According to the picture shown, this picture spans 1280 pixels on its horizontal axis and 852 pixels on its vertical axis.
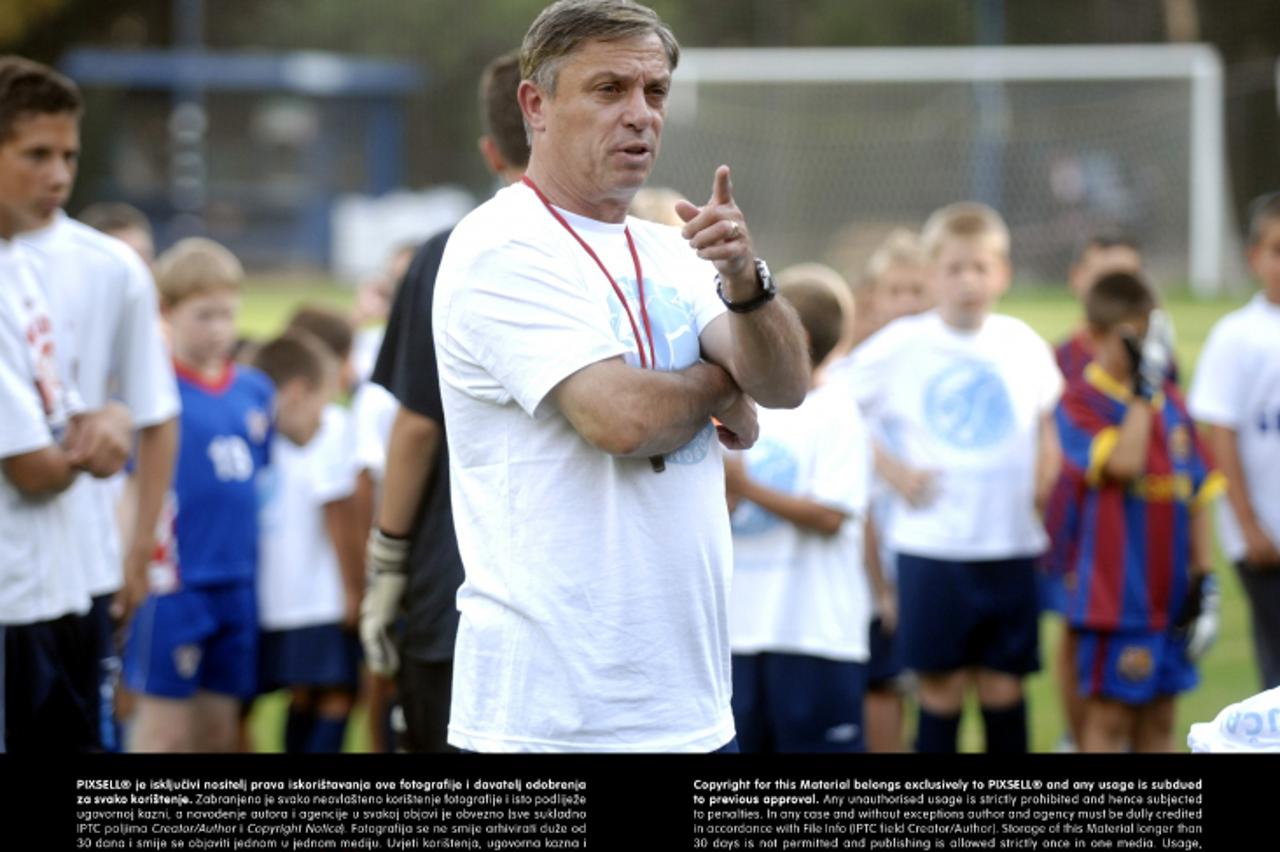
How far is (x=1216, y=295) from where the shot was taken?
2489cm

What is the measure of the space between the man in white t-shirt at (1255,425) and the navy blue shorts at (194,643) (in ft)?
11.5

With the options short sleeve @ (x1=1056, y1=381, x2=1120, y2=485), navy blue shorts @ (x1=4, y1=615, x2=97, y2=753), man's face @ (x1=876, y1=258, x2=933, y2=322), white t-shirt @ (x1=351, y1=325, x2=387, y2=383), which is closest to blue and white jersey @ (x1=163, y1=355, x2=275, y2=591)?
navy blue shorts @ (x1=4, y1=615, x2=97, y2=753)

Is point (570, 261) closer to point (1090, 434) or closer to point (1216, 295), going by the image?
point (1090, 434)

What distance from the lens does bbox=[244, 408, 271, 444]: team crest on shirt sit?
6098 millimetres

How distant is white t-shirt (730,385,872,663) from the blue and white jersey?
184 centimetres

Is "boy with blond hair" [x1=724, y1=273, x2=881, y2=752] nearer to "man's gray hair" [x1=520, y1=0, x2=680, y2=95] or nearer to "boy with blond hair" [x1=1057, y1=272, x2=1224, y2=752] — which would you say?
"boy with blond hair" [x1=1057, y1=272, x2=1224, y2=752]

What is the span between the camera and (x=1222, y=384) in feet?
20.7

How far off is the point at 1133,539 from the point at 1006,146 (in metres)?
21.6

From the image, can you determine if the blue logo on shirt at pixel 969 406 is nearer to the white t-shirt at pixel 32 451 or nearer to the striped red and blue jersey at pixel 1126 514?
the striped red and blue jersey at pixel 1126 514

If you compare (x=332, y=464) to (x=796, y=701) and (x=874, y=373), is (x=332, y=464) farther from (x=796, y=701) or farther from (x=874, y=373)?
(x=796, y=701)

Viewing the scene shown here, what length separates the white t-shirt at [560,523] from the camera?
9.77 ft

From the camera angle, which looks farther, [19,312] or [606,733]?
[19,312]

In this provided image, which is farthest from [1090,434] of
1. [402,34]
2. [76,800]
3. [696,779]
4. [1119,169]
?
[402,34]

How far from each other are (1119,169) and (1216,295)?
3039mm
